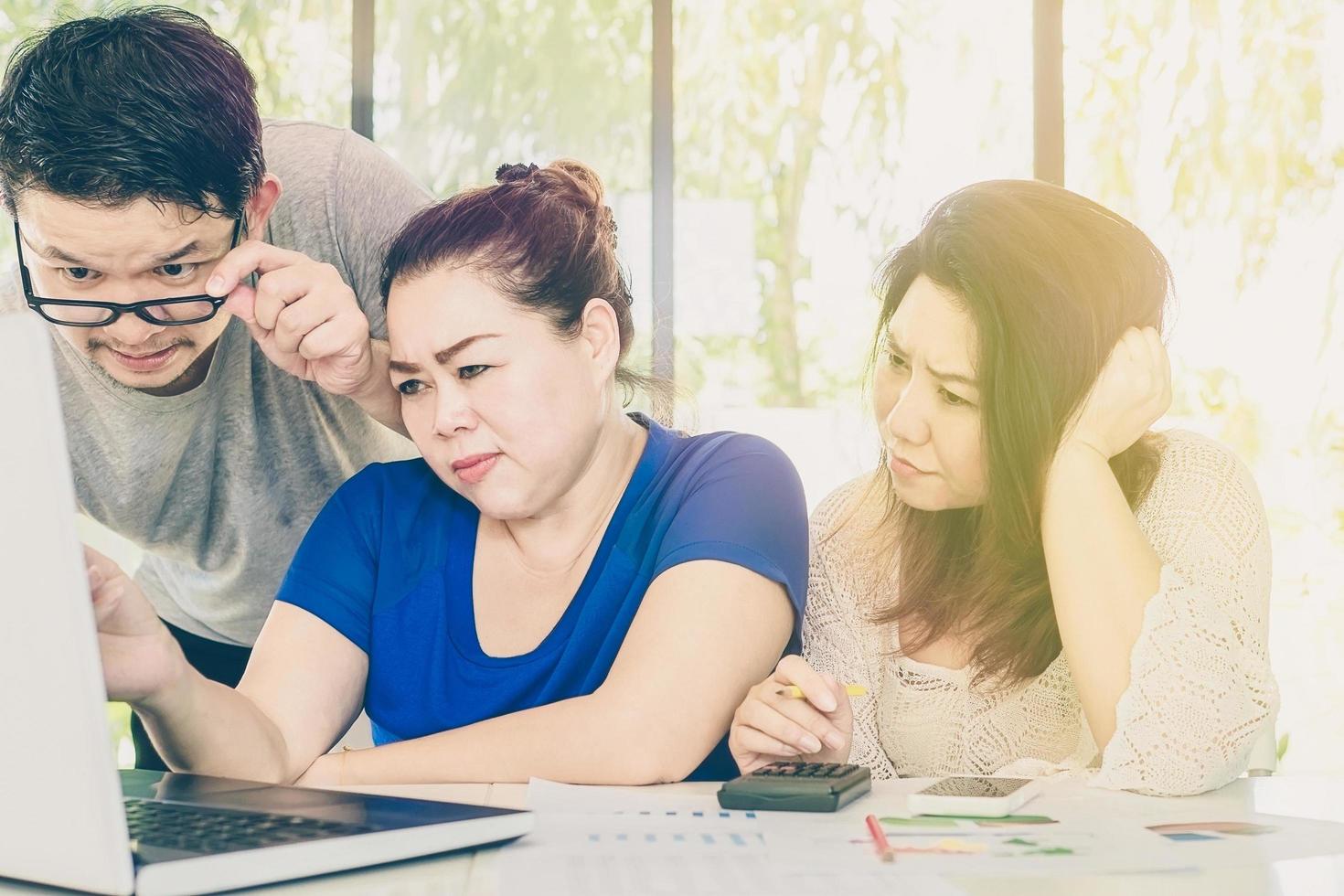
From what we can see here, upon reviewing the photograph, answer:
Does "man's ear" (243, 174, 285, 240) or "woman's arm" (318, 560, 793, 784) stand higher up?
"man's ear" (243, 174, 285, 240)

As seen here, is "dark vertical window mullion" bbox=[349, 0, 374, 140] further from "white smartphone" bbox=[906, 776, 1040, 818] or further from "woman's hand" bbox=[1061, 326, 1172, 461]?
"white smartphone" bbox=[906, 776, 1040, 818]

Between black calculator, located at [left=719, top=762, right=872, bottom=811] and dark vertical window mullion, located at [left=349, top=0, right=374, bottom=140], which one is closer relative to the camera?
black calculator, located at [left=719, top=762, right=872, bottom=811]

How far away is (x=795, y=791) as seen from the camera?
903 mm

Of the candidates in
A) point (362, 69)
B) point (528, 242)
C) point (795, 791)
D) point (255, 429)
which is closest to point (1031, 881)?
point (795, 791)

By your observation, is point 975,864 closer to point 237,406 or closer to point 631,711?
point 631,711

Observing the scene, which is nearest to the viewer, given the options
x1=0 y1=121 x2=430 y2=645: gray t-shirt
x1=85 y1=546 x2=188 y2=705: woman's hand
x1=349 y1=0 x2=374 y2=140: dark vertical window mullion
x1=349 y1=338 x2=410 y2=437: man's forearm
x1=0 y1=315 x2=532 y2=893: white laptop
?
x1=0 y1=315 x2=532 y2=893: white laptop

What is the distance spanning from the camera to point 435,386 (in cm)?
129

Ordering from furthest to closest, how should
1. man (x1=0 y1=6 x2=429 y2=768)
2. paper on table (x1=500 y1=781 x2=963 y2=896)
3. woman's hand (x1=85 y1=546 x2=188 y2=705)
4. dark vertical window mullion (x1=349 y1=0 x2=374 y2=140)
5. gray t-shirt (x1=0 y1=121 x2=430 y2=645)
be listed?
dark vertical window mullion (x1=349 y1=0 x2=374 y2=140), gray t-shirt (x1=0 y1=121 x2=430 y2=645), man (x1=0 y1=6 x2=429 y2=768), woman's hand (x1=85 y1=546 x2=188 y2=705), paper on table (x1=500 y1=781 x2=963 y2=896)

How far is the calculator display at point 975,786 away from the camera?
35.6 inches

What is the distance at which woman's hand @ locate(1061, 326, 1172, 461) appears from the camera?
130 centimetres

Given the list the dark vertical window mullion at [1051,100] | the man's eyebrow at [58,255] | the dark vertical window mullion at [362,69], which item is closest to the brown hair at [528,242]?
the man's eyebrow at [58,255]

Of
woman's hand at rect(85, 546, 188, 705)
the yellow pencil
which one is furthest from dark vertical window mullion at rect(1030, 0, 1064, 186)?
woman's hand at rect(85, 546, 188, 705)

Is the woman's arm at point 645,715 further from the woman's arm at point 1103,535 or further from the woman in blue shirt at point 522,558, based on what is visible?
the woman's arm at point 1103,535

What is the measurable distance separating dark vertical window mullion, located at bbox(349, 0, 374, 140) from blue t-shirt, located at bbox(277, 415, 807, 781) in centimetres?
253
